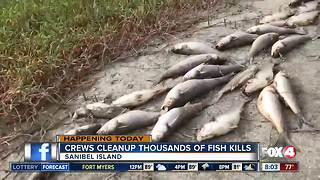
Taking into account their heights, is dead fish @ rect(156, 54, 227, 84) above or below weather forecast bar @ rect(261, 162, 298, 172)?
above

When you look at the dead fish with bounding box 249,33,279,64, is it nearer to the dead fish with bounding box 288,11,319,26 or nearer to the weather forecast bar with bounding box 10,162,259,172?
the dead fish with bounding box 288,11,319,26

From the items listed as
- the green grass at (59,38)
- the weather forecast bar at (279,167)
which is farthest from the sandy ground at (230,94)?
the green grass at (59,38)

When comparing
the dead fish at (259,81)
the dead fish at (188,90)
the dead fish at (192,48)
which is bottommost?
the dead fish at (188,90)

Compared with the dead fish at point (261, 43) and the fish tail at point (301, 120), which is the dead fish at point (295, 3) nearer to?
the dead fish at point (261, 43)

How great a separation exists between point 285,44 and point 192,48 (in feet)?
3.06

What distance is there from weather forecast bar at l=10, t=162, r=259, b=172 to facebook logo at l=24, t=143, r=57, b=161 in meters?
0.07

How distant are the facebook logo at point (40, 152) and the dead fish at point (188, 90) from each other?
3.23 ft

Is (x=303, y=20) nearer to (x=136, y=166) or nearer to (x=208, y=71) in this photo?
(x=208, y=71)

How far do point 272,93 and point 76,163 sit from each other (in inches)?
67.1

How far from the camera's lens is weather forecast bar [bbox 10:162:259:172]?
3506 mm

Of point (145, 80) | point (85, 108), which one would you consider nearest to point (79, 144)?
point (85, 108)

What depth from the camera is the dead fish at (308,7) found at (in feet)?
18.2

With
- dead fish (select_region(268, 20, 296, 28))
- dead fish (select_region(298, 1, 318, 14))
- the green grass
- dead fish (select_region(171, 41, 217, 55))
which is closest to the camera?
the green grass

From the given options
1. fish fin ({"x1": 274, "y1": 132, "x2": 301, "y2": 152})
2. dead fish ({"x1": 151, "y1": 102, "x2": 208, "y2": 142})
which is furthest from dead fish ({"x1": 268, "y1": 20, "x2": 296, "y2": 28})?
fish fin ({"x1": 274, "y1": 132, "x2": 301, "y2": 152})
